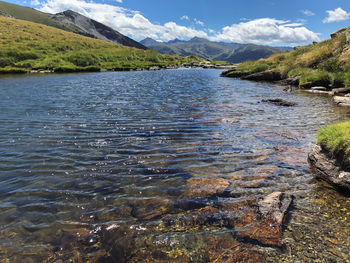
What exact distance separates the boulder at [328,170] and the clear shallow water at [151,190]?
0.38 m

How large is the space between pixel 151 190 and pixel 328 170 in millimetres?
6417

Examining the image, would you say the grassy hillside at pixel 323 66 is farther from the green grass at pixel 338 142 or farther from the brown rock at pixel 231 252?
the brown rock at pixel 231 252

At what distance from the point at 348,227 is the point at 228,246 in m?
3.19

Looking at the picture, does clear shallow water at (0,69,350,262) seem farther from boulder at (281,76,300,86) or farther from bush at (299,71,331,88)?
boulder at (281,76,300,86)

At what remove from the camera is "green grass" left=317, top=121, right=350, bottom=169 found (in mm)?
7652

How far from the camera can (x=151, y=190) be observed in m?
7.32

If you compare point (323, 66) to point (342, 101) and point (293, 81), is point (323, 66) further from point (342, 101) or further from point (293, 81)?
point (342, 101)

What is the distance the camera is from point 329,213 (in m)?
6.11

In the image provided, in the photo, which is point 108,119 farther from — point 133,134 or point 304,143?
point 304,143

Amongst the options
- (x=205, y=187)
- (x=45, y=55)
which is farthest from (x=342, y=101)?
(x=45, y=55)

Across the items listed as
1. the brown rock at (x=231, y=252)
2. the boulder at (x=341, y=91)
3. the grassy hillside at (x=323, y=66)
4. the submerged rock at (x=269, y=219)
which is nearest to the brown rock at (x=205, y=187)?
the submerged rock at (x=269, y=219)

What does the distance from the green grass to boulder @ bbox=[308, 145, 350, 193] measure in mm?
224

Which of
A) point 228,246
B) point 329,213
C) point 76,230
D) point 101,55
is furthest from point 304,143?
point 101,55

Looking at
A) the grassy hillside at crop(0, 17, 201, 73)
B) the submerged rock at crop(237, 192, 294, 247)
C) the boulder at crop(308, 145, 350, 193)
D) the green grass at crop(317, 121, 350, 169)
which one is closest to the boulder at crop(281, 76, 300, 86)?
the green grass at crop(317, 121, 350, 169)
